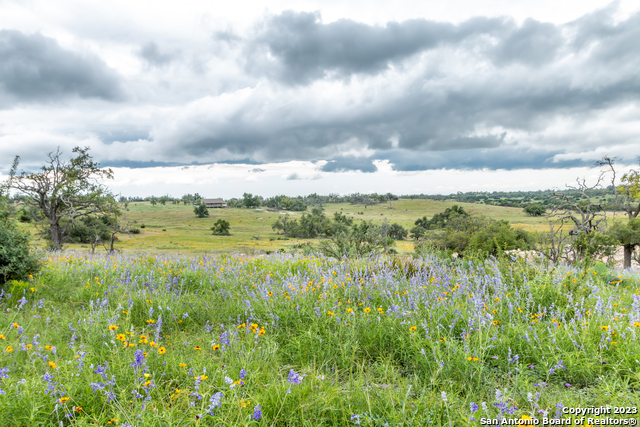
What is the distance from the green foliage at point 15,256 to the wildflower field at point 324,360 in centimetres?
49

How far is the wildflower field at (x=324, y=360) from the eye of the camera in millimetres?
2432

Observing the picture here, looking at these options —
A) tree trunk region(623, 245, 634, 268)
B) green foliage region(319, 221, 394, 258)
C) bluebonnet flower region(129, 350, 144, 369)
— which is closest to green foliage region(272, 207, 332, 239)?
tree trunk region(623, 245, 634, 268)

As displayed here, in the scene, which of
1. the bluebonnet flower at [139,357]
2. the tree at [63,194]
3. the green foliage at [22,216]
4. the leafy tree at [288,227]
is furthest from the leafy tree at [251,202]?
the bluebonnet flower at [139,357]

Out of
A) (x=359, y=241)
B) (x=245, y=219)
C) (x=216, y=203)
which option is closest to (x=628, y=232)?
(x=359, y=241)

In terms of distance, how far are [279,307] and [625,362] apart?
3.78m

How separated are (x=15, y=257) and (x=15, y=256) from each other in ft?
0.13

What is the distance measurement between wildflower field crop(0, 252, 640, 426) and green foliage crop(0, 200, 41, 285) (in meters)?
0.49

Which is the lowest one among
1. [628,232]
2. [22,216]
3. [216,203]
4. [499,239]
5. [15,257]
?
[499,239]

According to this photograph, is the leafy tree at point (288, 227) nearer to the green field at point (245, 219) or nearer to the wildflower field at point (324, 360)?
the green field at point (245, 219)

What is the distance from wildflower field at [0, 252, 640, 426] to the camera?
243 cm

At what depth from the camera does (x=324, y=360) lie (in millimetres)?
3396

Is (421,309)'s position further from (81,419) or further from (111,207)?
(111,207)

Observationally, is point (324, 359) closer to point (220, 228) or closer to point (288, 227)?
point (288, 227)

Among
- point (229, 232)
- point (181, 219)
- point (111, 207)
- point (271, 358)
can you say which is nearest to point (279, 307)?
point (271, 358)
